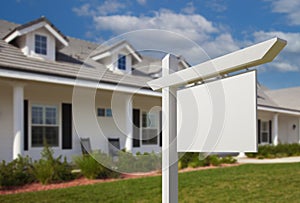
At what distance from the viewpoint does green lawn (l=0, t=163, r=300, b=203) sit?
5.79 metres

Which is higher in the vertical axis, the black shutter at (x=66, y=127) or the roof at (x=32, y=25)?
the roof at (x=32, y=25)

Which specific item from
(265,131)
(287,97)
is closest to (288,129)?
(265,131)

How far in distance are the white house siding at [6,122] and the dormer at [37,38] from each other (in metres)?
1.43

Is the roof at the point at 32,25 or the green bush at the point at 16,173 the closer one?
the green bush at the point at 16,173

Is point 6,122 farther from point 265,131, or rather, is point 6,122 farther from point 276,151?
point 265,131

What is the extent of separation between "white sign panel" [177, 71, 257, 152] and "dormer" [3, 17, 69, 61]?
31.0 feet

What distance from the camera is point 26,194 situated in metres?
6.30

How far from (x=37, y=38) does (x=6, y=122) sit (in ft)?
9.97

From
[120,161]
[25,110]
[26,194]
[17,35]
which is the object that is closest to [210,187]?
[26,194]

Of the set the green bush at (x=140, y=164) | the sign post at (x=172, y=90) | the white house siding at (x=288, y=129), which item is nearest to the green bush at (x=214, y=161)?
the green bush at (x=140, y=164)

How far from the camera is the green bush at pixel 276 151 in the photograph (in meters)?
16.6

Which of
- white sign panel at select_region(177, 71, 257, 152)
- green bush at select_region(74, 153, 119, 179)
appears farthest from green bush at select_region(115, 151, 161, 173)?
green bush at select_region(74, 153, 119, 179)

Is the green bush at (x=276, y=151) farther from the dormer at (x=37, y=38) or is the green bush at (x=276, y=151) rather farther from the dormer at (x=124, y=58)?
the dormer at (x=124, y=58)

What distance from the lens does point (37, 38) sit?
36.0ft
